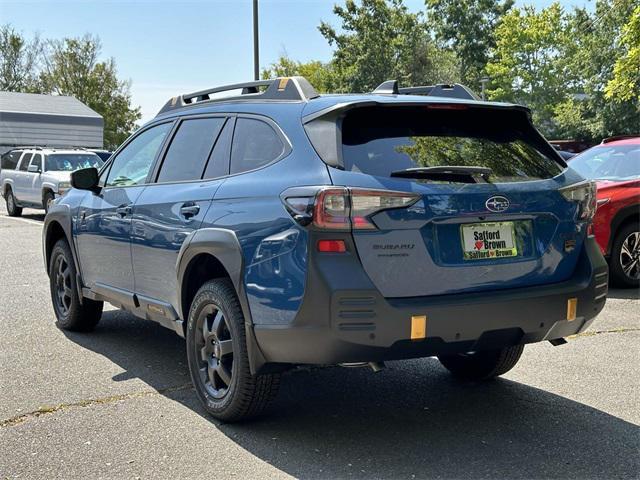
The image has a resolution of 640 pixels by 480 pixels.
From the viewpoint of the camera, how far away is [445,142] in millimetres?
4004

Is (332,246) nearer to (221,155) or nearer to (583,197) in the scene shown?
(221,155)

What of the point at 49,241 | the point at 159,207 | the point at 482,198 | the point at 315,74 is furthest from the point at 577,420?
the point at 315,74

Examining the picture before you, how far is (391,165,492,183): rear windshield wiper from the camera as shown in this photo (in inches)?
146

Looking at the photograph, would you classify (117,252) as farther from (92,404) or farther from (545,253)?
A: (545,253)

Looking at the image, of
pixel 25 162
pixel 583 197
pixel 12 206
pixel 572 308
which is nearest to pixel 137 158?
pixel 583 197

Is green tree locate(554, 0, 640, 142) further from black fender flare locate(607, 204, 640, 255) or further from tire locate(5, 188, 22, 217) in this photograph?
black fender flare locate(607, 204, 640, 255)

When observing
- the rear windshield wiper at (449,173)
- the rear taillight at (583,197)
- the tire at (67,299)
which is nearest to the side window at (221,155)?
the rear windshield wiper at (449,173)

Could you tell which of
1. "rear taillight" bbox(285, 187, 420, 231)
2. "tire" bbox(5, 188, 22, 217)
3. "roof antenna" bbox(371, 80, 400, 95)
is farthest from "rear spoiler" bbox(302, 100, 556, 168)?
"tire" bbox(5, 188, 22, 217)

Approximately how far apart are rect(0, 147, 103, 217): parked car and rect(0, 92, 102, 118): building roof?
1010 inches

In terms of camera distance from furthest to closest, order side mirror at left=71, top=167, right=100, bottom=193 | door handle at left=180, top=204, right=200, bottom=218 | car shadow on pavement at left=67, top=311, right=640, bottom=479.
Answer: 1. side mirror at left=71, top=167, right=100, bottom=193
2. door handle at left=180, top=204, right=200, bottom=218
3. car shadow on pavement at left=67, top=311, right=640, bottom=479

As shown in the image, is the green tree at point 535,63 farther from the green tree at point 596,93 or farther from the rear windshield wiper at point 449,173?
the rear windshield wiper at point 449,173

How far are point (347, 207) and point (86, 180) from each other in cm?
313

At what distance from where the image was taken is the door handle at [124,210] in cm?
530

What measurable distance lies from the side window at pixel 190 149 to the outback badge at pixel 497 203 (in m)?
1.84
